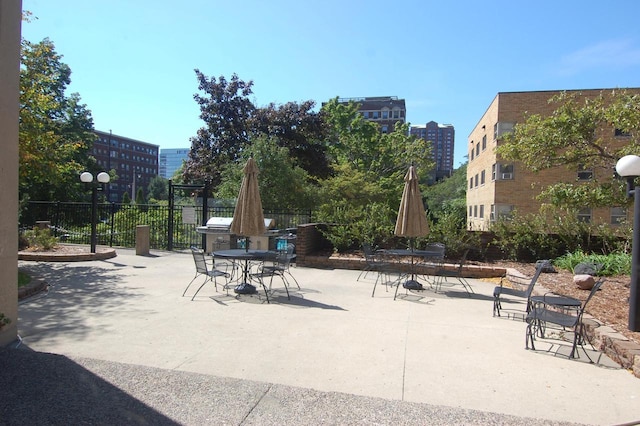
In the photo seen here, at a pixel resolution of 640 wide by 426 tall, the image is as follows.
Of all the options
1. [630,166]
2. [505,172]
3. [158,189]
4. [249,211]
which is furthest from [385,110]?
[630,166]

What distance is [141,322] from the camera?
18.1 ft

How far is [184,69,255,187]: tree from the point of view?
2730 cm

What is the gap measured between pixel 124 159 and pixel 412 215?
413 feet

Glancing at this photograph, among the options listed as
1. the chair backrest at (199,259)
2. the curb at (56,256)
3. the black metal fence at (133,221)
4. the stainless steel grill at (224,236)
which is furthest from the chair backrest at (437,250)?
the curb at (56,256)

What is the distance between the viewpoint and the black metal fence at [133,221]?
13.7 meters

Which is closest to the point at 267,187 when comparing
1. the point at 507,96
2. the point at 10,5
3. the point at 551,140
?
the point at 551,140

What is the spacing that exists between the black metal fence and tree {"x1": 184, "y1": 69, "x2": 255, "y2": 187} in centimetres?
1039

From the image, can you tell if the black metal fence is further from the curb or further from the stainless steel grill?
the curb

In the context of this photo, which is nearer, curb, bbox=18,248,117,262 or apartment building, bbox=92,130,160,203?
curb, bbox=18,248,117,262

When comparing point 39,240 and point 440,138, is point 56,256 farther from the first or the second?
point 440,138

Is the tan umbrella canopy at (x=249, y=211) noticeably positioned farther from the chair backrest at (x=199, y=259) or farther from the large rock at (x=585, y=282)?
the large rock at (x=585, y=282)

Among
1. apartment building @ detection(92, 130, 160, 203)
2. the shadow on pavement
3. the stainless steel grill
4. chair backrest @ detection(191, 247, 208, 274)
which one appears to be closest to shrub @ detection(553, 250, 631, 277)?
the stainless steel grill

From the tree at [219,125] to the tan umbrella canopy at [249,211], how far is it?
20.0 meters

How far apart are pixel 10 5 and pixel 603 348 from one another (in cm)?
758
